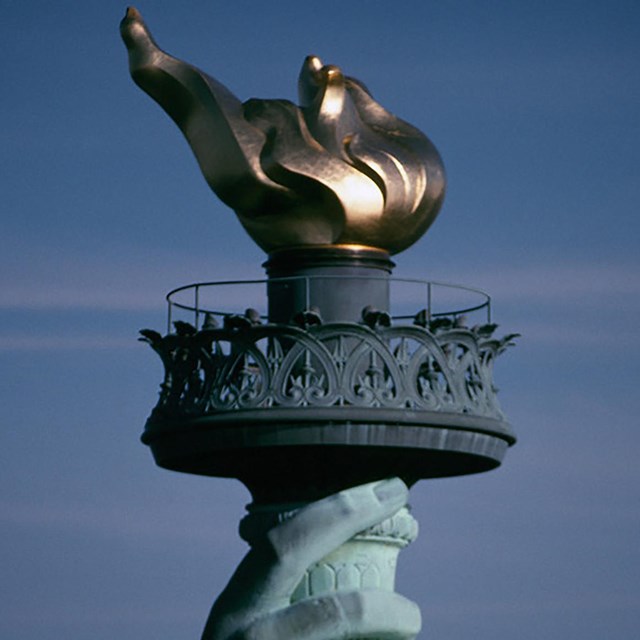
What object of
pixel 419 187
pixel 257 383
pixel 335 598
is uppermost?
pixel 419 187

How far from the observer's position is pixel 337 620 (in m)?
44.4

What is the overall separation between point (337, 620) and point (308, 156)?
6.89m

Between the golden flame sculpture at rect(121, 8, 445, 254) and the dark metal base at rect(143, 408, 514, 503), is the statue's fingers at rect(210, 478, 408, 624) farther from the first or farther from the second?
the golden flame sculpture at rect(121, 8, 445, 254)

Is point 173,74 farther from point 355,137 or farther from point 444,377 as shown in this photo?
point 444,377

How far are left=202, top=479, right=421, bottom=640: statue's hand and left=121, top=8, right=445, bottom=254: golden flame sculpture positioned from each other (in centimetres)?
408

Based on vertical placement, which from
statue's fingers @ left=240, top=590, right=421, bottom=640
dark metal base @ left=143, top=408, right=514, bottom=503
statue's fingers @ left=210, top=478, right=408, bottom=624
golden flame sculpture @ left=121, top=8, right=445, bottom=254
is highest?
golden flame sculpture @ left=121, top=8, right=445, bottom=254

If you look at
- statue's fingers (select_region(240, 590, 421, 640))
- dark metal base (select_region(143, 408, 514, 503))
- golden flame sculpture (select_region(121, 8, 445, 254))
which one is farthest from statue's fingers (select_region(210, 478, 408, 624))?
golden flame sculpture (select_region(121, 8, 445, 254))

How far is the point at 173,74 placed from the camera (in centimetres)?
4644

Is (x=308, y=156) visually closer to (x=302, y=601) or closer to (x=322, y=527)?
(x=322, y=527)

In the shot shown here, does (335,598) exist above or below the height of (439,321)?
below

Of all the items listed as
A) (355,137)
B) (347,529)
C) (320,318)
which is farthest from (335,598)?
(355,137)

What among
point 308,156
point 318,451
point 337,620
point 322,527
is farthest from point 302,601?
point 308,156

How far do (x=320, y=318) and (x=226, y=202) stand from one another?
120 inches

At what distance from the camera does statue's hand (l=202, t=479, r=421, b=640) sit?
44.3 metres
